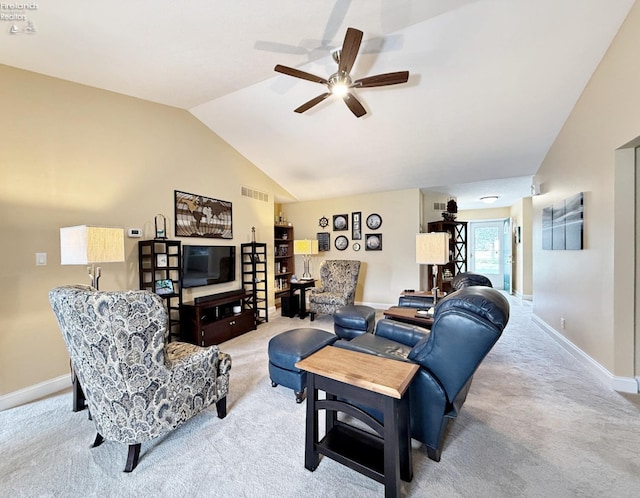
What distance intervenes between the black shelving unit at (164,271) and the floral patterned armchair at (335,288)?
2218 mm

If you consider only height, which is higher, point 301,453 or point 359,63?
point 359,63

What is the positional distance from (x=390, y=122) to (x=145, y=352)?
12.6 ft

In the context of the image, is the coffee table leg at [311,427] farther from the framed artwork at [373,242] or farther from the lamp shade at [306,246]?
the framed artwork at [373,242]


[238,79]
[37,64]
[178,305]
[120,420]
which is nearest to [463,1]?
[238,79]

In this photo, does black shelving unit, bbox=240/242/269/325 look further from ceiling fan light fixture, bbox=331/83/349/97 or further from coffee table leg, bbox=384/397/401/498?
coffee table leg, bbox=384/397/401/498

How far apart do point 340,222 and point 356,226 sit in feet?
1.31

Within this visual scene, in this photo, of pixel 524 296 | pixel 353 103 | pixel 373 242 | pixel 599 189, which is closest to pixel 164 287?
pixel 353 103

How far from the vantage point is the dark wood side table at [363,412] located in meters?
1.28

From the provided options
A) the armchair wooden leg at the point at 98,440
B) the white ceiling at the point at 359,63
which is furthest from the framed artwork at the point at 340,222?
the armchair wooden leg at the point at 98,440

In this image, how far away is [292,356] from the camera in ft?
7.65

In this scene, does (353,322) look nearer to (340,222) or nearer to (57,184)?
(340,222)

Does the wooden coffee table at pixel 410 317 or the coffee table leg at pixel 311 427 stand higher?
the wooden coffee table at pixel 410 317

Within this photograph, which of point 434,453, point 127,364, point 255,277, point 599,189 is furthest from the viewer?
point 255,277

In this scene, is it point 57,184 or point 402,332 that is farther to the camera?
point 57,184
